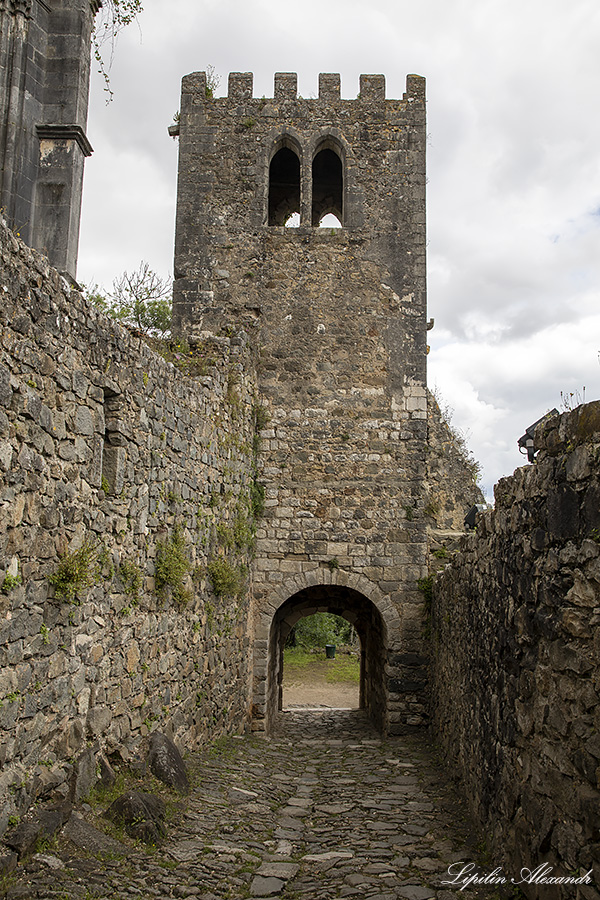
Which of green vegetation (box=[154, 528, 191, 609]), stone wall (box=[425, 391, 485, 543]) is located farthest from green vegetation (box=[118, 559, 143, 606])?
stone wall (box=[425, 391, 485, 543])

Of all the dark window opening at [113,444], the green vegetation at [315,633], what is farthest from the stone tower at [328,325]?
the green vegetation at [315,633]

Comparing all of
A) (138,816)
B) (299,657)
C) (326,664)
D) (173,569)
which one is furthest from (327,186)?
(299,657)

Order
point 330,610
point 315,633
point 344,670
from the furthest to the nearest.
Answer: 1. point 315,633
2. point 344,670
3. point 330,610

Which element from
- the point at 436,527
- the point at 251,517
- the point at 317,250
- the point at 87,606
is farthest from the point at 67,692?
the point at 317,250

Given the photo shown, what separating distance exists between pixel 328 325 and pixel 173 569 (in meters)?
6.27

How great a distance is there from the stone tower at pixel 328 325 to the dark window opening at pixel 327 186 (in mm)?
885

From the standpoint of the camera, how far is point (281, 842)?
5734mm

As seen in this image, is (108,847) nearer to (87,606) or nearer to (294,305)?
(87,606)

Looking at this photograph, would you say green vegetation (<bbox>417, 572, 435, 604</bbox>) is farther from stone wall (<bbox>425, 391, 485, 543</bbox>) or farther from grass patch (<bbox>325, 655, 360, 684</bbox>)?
grass patch (<bbox>325, 655, 360, 684</bbox>)

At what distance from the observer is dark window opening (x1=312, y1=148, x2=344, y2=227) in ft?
45.4

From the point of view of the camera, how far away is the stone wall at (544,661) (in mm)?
3592

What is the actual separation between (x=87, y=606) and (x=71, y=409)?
4.79ft

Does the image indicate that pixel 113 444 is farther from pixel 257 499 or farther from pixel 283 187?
pixel 283 187

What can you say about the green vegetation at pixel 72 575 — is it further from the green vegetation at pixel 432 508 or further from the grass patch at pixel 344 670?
the grass patch at pixel 344 670
